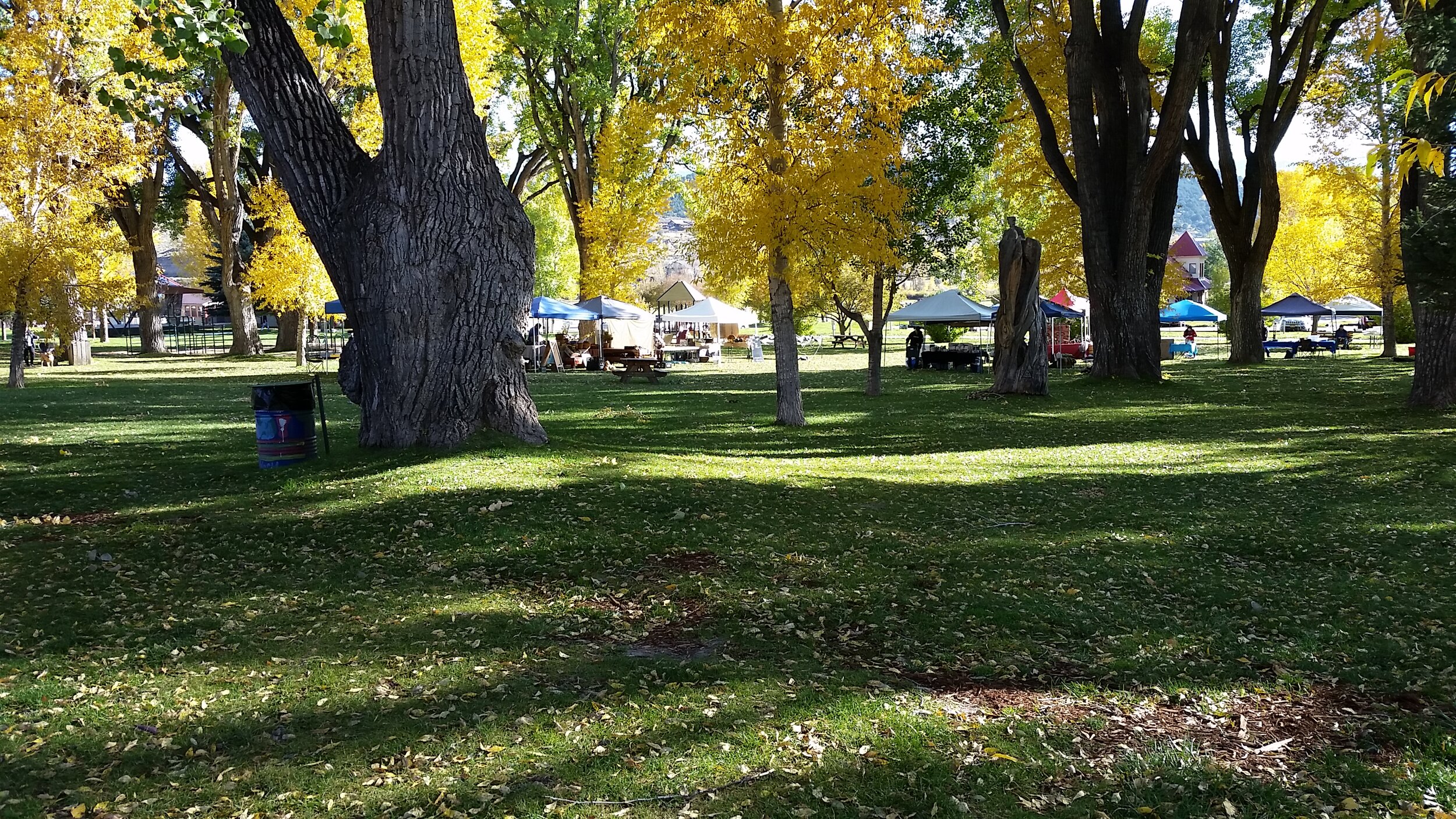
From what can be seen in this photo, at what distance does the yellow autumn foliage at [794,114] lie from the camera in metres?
14.0

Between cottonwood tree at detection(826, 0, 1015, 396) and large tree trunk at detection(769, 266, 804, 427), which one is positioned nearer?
large tree trunk at detection(769, 266, 804, 427)

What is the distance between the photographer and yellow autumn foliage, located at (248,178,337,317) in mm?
30062

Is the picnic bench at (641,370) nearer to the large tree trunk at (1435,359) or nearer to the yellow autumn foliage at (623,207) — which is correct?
the yellow autumn foliage at (623,207)

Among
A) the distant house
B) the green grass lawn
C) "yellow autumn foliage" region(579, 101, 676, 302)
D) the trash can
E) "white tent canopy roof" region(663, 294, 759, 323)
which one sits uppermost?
the distant house

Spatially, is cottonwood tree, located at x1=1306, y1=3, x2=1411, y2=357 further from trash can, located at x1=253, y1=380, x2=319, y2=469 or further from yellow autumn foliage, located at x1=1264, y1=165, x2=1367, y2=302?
trash can, located at x1=253, y1=380, x2=319, y2=469

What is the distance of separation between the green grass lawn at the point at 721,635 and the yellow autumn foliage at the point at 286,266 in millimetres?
19507

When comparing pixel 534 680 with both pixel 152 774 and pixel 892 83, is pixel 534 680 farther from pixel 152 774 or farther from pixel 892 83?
pixel 892 83

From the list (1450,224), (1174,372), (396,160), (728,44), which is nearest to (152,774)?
(396,160)

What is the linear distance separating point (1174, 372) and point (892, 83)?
18.8 meters

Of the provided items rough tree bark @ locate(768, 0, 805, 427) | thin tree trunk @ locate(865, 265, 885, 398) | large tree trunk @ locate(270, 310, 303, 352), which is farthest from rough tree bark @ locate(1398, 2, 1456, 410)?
large tree trunk @ locate(270, 310, 303, 352)

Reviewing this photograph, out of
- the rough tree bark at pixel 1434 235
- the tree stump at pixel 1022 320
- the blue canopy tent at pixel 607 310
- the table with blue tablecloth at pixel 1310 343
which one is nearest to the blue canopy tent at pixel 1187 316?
the table with blue tablecloth at pixel 1310 343

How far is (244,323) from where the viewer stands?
39.3m

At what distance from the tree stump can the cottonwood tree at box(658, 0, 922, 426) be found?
6.77 meters

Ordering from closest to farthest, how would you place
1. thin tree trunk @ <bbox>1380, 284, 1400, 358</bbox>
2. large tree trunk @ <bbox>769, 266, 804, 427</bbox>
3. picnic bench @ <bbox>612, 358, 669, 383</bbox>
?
large tree trunk @ <bbox>769, 266, 804, 427</bbox> < picnic bench @ <bbox>612, 358, 669, 383</bbox> < thin tree trunk @ <bbox>1380, 284, 1400, 358</bbox>
